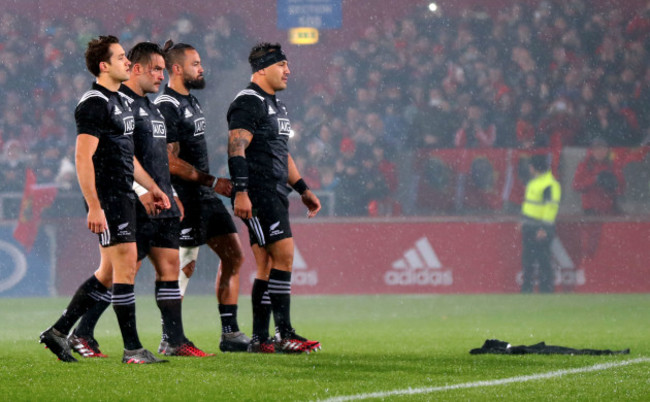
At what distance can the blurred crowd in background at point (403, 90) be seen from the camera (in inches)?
622

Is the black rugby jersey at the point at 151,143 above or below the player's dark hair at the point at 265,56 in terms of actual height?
below

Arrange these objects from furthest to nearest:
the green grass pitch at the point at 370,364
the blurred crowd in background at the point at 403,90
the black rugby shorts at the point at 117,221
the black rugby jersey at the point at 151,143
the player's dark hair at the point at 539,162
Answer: the blurred crowd in background at the point at 403,90, the player's dark hair at the point at 539,162, the black rugby jersey at the point at 151,143, the black rugby shorts at the point at 117,221, the green grass pitch at the point at 370,364

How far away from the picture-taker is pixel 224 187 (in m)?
6.82

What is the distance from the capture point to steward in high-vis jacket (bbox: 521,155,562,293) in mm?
13797

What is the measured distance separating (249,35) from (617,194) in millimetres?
6723

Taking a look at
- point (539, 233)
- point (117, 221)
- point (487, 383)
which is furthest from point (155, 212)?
point (539, 233)

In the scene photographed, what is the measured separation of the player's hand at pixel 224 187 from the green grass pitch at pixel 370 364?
1003 mm

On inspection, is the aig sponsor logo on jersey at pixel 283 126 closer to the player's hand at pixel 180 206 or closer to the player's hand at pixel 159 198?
the player's hand at pixel 180 206

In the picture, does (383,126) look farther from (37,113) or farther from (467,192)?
(37,113)

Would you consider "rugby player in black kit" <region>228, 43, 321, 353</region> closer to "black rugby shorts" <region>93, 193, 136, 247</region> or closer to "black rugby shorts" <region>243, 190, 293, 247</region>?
"black rugby shorts" <region>243, 190, 293, 247</region>

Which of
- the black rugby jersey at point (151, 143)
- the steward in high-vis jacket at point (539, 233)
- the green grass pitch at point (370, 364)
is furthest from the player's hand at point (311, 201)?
the steward in high-vis jacket at point (539, 233)

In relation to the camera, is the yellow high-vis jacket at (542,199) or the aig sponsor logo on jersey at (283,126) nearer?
the aig sponsor logo on jersey at (283,126)

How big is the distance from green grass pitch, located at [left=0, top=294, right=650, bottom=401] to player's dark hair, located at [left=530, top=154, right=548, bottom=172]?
3855 millimetres

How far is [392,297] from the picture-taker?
13.4 m
